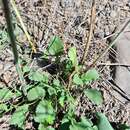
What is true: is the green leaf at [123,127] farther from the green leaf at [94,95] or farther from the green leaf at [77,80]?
the green leaf at [77,80]

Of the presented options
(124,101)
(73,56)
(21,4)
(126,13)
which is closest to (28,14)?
(21,4)

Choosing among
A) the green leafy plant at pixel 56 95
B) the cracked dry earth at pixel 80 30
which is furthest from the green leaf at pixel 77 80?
the cracked dry earth at pixel 80 30

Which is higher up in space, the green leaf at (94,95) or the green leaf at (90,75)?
the green leaf at (90,75)

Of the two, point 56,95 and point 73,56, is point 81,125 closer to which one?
point 56,95

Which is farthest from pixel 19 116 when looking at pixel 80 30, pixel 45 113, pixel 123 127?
pixel 80 30

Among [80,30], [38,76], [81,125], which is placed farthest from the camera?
[80,30]

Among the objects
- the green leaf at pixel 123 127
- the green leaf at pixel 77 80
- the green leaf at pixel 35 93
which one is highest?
the green leaf at pixel 77 80
